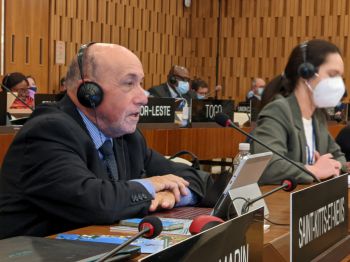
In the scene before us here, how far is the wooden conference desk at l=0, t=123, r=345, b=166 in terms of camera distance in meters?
5.27

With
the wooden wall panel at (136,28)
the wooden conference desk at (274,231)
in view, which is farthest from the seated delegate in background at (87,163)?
the wooden wall panel at (136,28)

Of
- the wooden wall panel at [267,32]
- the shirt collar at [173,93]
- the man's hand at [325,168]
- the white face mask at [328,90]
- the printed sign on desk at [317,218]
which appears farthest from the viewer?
the wooden wall panel at [267,32]

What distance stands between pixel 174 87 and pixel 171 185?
→ 7.19 meters

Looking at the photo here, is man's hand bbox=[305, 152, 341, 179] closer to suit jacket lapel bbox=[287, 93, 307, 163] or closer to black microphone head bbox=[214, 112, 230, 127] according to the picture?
suit jacket lapel bbox=[287, 93, 307, 163]

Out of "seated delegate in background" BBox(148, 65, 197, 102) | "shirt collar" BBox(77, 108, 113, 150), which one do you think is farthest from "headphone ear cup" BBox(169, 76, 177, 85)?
"shirt collar" BBox(77, 108, 113, 150)

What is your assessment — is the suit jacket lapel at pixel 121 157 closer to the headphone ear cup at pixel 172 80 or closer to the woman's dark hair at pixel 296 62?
the woman's dark hair at pixel 296 62

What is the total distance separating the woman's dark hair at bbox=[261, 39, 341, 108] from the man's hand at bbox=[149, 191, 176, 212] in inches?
52.9

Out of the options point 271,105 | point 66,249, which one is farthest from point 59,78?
point 66,249

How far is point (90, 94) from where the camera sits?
6.47 feet

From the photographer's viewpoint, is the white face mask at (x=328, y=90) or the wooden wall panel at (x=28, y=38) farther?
the wooden wall panel at (x=28, y=38)

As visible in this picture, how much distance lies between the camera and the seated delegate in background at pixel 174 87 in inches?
355

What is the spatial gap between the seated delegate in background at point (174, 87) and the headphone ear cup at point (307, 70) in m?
5.92

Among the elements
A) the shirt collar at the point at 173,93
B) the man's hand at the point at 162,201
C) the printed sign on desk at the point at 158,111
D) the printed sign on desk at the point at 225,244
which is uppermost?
the printed sign on desk at the point at 225,244

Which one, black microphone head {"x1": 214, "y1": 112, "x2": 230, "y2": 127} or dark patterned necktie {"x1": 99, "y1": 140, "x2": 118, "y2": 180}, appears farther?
black microphone head {"x1": 214, "y1": 112, "x2": 230, "y2": 127}
